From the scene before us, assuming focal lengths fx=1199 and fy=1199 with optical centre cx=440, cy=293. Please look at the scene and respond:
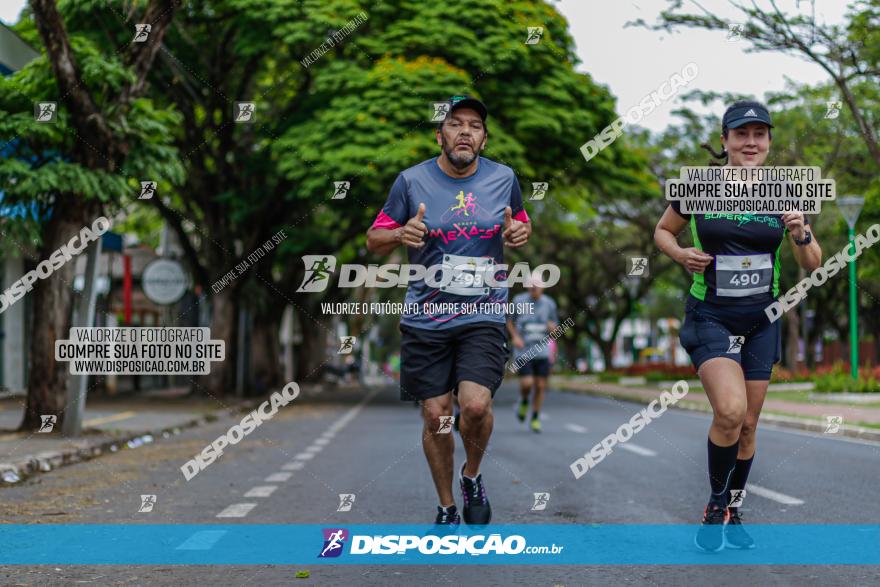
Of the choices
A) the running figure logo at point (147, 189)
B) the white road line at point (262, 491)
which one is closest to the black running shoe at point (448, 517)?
the white road line at point (262, 491)

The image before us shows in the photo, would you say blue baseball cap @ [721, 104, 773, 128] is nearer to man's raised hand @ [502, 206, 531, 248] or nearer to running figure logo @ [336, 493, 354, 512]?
man's raised hand @ [502, 206, 531, 248]

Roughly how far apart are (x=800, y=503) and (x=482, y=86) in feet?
50.7

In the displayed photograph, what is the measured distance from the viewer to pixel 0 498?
8.40 meters

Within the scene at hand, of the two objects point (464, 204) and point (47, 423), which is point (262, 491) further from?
point (47, 423)

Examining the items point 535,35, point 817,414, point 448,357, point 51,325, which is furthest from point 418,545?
point 535,35

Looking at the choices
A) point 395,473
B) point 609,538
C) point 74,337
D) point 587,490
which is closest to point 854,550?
point 609,538

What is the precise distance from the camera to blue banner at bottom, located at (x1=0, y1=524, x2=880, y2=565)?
221 inches

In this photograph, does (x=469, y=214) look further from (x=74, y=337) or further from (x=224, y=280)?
(x=224, y=280)

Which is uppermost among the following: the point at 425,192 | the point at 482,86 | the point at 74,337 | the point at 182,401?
the point at 482,86

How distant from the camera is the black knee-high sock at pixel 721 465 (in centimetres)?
556

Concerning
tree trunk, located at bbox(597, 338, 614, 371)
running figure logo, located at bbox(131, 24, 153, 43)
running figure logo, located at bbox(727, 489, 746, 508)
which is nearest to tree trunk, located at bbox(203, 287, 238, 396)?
running figure logo, located at bbox(131, 24, 153, 43)

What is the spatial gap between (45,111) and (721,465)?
9433mm

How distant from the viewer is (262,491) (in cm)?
873

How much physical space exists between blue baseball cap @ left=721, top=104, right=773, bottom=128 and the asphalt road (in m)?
2.01
